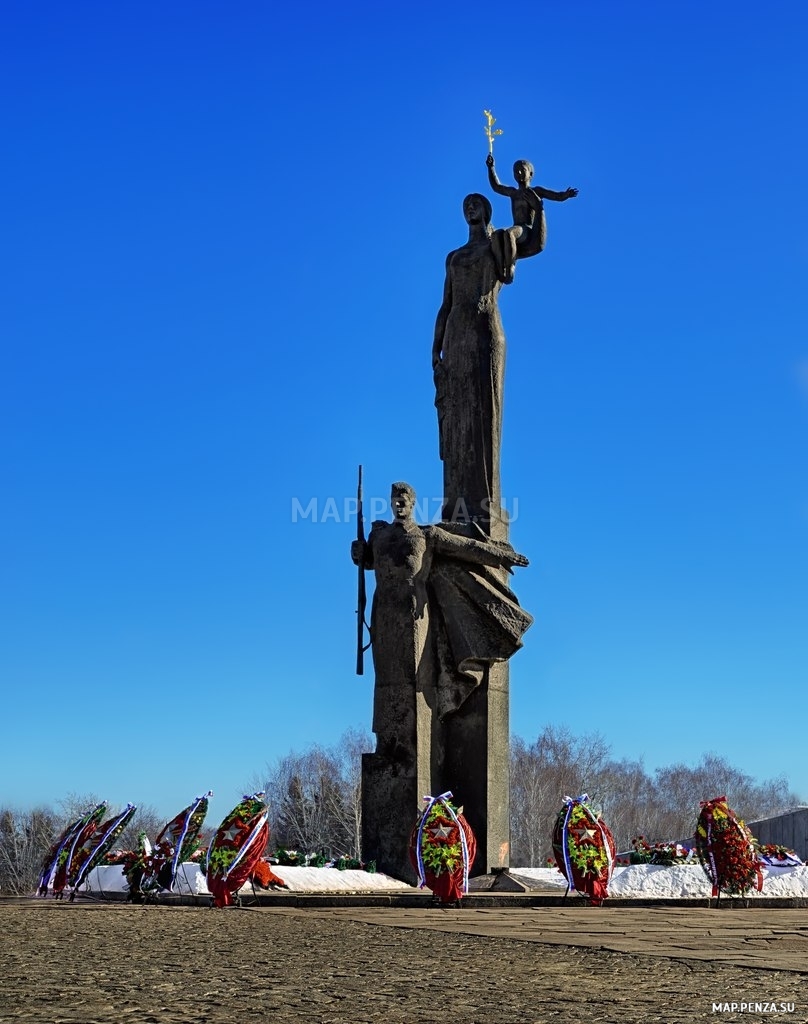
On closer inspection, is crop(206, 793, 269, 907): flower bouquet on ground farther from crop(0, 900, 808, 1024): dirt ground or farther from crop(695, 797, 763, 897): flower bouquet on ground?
crop(695, 797, 763, 897): flower bouquet on ground

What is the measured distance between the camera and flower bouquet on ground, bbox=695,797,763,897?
12398mm

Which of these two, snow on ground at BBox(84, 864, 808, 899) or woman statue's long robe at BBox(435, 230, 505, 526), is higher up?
woman statue's long robe at BBox(435, 230, 505, 526)

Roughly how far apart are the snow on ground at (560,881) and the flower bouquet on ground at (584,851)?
1281 millimetres

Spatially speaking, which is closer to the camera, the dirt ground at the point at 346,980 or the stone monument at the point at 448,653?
the dirt ground at the point at 346,980

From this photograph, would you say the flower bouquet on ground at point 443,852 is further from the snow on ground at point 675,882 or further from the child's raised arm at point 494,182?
the child's raised arm at point 494,182

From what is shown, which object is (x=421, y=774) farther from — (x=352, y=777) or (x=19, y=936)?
(x=352, y=777)

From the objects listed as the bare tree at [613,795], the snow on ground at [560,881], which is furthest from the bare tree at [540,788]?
the snow on ground at [560,881]

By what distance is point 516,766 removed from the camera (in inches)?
1802

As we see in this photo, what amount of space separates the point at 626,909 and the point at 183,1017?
7.60 metres

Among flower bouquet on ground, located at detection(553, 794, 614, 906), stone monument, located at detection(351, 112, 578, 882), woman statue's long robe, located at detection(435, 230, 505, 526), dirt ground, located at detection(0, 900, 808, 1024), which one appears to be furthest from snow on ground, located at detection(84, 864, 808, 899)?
dirt ground, located at detection(0, 900, 808, 1024)

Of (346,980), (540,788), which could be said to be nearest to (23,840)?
(540,788)

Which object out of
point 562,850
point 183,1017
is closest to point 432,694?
point 562,850

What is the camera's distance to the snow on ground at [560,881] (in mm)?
A: 13188

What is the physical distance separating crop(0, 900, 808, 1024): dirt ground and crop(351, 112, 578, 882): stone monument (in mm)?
6466
